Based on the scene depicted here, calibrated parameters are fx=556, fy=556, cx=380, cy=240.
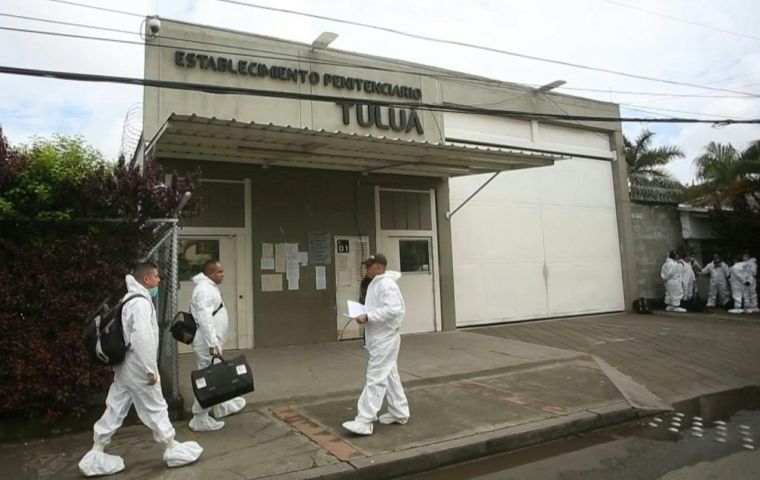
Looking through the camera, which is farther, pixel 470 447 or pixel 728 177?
pixel 728 177

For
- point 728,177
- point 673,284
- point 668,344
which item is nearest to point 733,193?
point 728,177

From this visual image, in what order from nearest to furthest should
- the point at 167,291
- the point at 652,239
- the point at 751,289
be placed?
1. the point at 167,291
2. the point at 751,289
3. the point at 652,239

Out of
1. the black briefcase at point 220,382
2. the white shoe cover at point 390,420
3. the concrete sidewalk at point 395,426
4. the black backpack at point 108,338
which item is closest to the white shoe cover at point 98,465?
the concrete sidewalk at point 395,426

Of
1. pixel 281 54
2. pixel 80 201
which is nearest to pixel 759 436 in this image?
pixel 80 201

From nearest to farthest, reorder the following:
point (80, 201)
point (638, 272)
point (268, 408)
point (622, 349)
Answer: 1. point (80, 201)
2. point (268, 408)
3. point (622, 349)
4. point (638, 272)

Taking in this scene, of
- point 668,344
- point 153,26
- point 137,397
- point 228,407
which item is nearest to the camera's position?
point 137,397

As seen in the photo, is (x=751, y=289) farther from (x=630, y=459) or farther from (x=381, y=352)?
(x=381, y=352)

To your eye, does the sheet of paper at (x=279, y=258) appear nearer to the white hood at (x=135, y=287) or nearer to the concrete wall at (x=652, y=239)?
the white hood at (x=135, y=287)

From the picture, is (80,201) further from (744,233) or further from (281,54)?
(744,233)

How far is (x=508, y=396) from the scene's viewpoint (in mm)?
6773

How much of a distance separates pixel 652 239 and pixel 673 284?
163cm

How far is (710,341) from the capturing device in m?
10.8

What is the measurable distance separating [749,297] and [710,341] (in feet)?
19.4

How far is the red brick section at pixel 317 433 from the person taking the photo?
4906 mm
